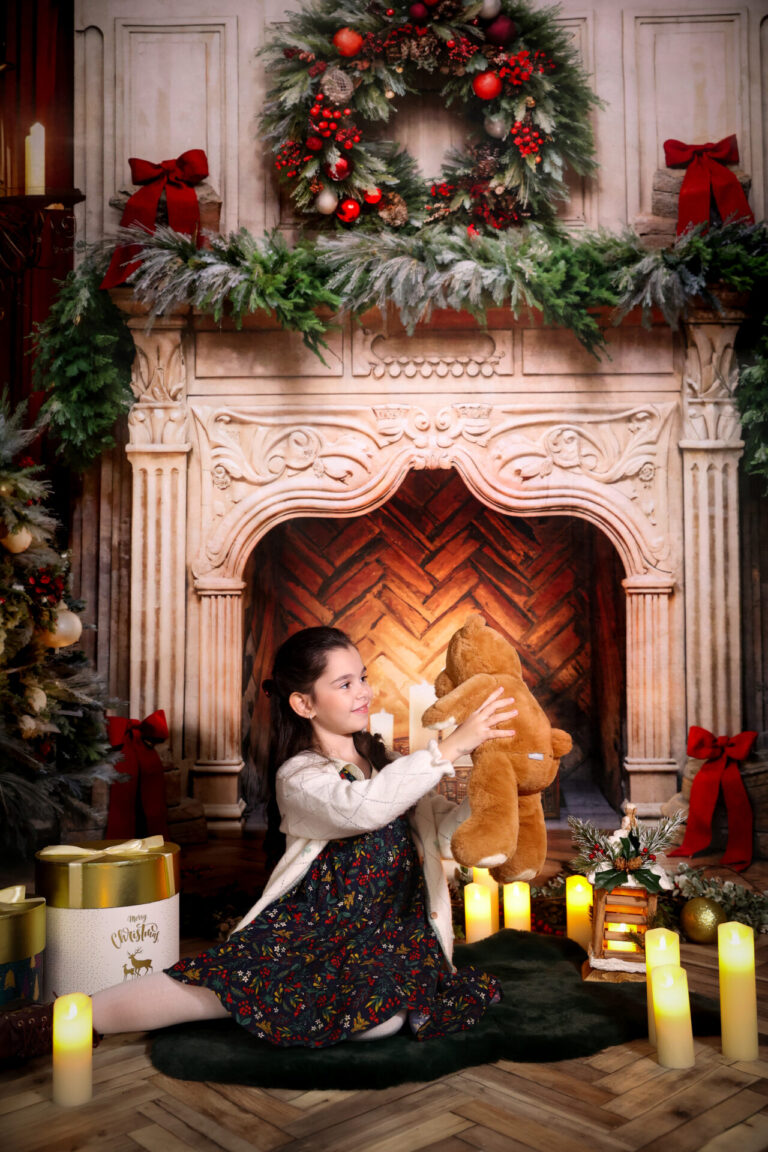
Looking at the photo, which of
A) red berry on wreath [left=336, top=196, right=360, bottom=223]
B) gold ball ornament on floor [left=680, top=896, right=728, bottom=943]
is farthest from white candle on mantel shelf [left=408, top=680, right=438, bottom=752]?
red berry on wreath [left=336, top=196, right=360, bottom=223]

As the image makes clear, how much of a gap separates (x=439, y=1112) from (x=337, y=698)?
0.93m

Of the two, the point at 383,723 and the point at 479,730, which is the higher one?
the point at 479,730

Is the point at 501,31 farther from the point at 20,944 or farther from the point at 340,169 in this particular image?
the point at 20,944

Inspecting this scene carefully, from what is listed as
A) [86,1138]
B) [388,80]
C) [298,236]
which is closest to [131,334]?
[298,236]

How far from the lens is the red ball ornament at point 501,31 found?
12.3 ft

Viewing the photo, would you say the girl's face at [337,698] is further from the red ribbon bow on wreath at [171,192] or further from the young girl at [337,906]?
the red ribbon bow on wreath at [171,192]

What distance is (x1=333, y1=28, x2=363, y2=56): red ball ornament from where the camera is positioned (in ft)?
12.2

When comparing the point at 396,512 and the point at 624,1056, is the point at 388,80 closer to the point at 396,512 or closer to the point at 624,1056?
the point at 396,512

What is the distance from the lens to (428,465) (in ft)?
13.1

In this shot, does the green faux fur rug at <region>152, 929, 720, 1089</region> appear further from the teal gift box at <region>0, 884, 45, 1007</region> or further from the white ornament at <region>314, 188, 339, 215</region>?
the white ornament at <region>314, 188, 339, 215</region>

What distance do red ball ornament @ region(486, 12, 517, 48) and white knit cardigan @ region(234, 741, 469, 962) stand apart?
2967mm

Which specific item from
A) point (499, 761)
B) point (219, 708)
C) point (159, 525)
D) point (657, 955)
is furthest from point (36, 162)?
point (657, 955)

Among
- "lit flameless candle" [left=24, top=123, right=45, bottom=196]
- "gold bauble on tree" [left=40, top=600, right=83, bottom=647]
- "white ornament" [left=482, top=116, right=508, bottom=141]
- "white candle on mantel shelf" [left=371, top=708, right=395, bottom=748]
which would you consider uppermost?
"white ornament" [left=482, top=116, right=508, bottom=141]

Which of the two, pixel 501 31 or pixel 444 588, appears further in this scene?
pixel 444 588
